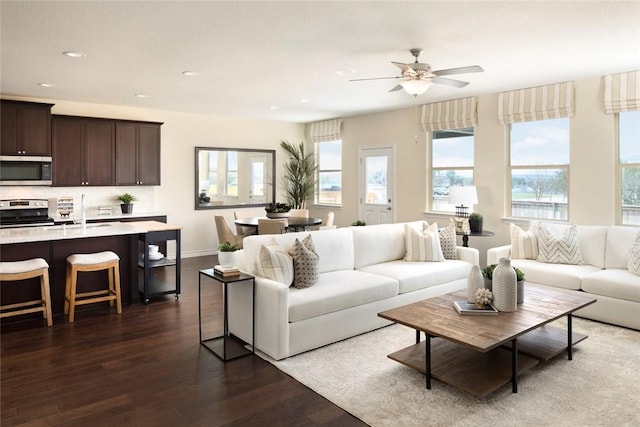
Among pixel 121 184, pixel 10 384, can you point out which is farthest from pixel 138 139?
pixel 10 384

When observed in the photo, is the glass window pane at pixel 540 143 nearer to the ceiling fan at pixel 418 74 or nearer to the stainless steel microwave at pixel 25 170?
the ceiling fan at pixel 418 74

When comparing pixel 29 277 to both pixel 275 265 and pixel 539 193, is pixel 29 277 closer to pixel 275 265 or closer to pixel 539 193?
pixel 275 265

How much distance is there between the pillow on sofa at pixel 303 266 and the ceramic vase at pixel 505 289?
1480mm

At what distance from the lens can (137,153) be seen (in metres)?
7.10

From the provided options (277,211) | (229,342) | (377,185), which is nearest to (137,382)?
(229,342)

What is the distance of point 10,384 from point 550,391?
363cm

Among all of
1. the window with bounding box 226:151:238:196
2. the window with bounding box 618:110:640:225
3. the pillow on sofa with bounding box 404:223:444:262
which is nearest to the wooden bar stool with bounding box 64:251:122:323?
the pillow on sofa with bounding box 404:223:444:262

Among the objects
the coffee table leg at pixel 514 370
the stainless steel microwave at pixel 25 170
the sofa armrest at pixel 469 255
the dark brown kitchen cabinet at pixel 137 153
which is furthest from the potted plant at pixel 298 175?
the coffee table leg at pixel 514 370

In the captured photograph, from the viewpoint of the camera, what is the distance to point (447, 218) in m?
6.83

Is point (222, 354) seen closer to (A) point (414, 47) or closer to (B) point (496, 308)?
(B) point (496, 308)

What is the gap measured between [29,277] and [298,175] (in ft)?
19.1

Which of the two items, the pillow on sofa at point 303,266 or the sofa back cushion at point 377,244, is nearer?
the pillow on sofa at point 303,266

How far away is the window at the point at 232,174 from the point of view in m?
8.42

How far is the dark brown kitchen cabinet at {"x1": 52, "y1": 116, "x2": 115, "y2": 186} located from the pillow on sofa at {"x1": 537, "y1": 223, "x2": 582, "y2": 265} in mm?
6174
